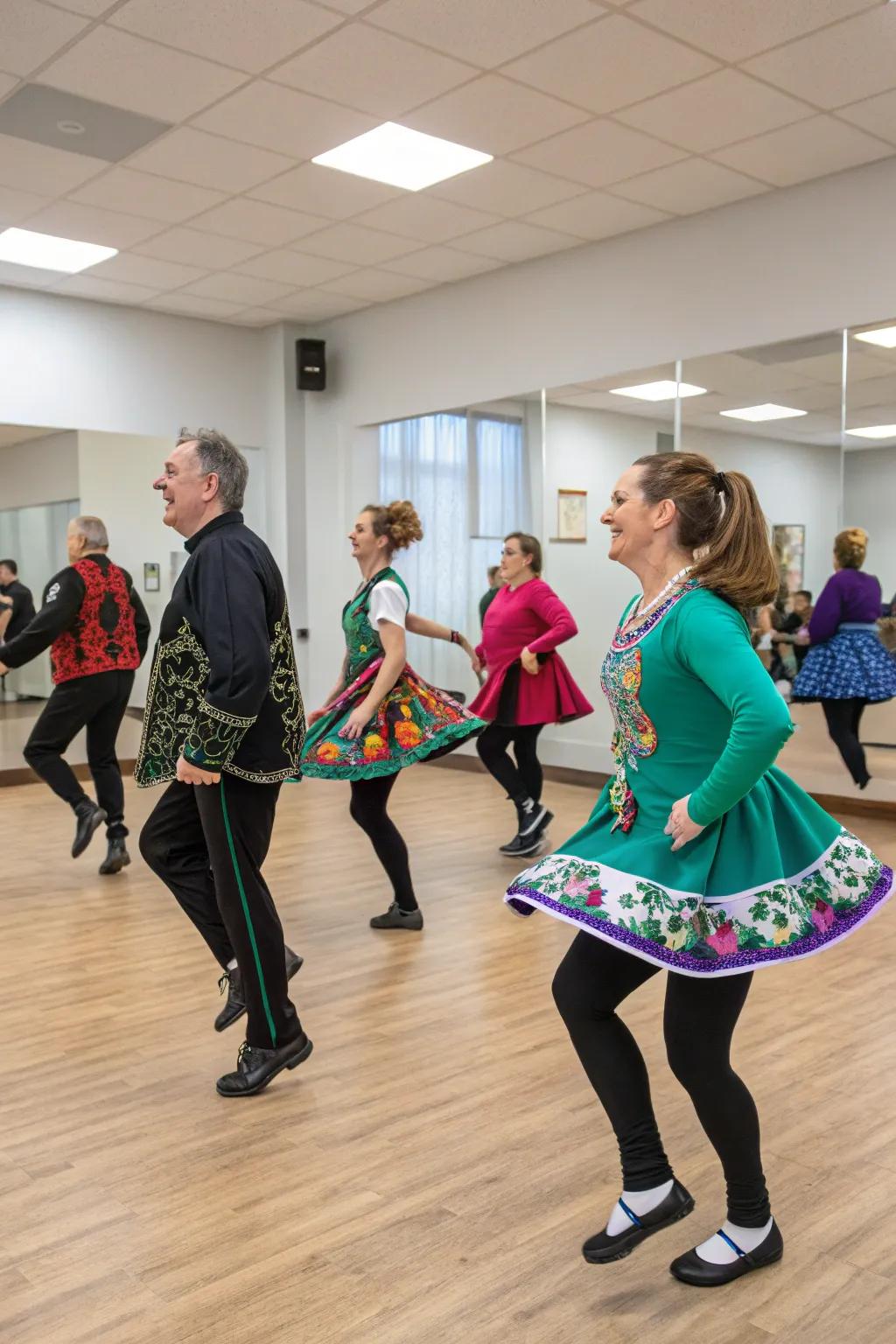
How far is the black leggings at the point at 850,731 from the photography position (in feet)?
19.8

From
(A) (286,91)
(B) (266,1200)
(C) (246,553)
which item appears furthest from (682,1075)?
(A) (286,91)

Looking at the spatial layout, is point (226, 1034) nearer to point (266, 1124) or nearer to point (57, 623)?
point (266, 1124)

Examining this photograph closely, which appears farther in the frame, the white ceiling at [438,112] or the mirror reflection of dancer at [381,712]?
the white ceiling at [438,112]

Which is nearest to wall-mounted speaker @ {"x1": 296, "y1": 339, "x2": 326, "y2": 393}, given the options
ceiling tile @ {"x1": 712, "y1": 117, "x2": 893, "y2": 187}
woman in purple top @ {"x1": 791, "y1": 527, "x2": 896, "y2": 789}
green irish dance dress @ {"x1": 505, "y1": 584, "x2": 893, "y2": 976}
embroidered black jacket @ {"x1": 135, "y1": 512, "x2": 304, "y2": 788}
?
ceiling tile @ {"x1": 712, "y1": 117, "x2": 893, "y2": 187}

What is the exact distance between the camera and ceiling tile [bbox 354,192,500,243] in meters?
6.32

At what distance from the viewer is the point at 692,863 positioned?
187 centimetres

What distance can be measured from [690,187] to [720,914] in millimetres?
5150

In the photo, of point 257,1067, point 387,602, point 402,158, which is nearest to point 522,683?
point 387,602

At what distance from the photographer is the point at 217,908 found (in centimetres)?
305

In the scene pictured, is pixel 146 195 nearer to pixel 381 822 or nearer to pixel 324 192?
pixel 324 192

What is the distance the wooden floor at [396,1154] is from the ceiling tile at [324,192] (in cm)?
369

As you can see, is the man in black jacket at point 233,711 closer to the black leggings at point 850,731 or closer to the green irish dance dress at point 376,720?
the green irish dance dress at point 376,720

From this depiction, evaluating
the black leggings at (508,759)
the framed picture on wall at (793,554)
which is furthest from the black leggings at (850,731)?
the black leggings at (508,759)

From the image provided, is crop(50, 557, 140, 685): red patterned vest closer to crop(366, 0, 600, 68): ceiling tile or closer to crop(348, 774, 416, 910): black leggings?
crop(348, 774, 416, 910): black leggings
